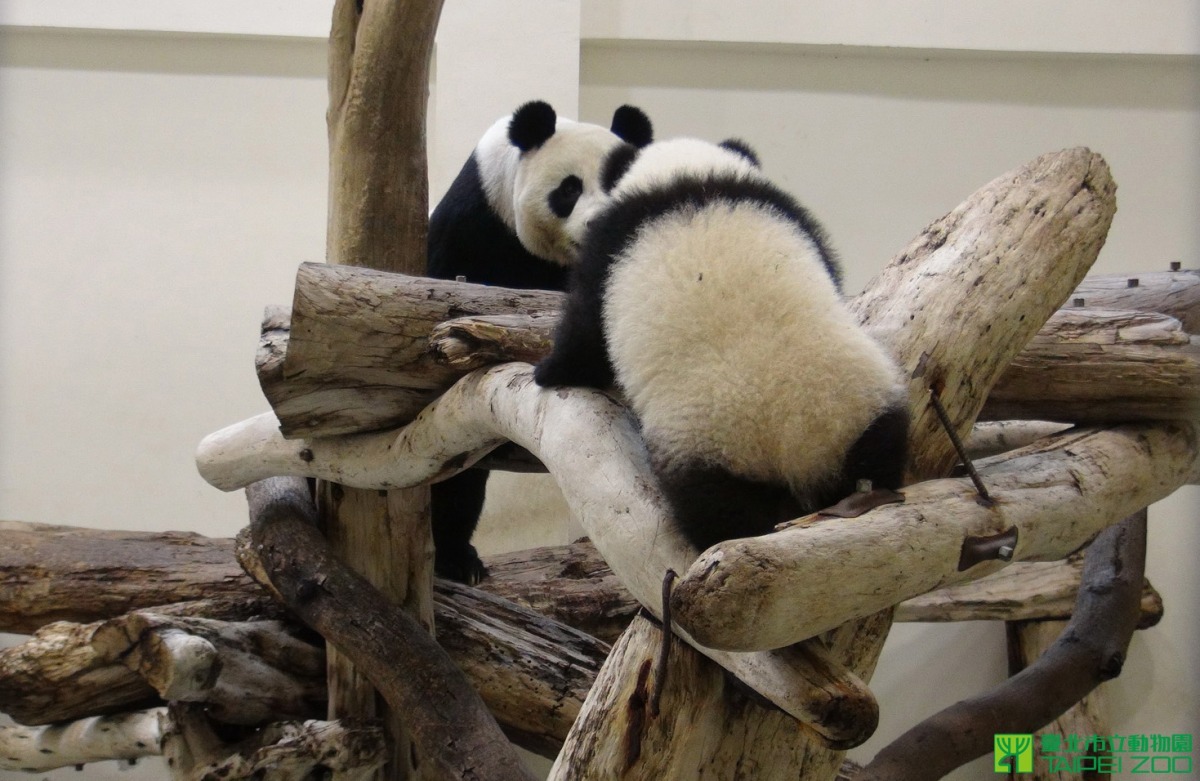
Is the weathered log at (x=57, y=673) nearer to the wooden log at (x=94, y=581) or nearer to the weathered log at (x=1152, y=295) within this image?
the wooden log at (x=94, y=581)

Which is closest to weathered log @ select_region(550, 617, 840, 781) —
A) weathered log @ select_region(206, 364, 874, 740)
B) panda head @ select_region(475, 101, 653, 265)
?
weathered log @ select_region(206, 364, 874, 740)

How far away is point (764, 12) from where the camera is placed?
16.5 ft

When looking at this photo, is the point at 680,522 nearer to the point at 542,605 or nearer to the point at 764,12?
the point at 542,605

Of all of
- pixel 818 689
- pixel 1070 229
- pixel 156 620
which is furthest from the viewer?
pixel 156 620

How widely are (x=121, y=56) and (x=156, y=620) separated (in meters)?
3.70

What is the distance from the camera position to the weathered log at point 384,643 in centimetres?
253

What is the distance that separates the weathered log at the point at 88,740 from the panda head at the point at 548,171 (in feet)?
7.19

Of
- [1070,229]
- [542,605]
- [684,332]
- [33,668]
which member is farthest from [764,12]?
[33,668]

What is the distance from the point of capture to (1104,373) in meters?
2.12

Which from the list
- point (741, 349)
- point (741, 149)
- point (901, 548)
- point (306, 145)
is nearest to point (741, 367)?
point (741, 349)

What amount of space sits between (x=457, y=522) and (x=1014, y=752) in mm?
2215

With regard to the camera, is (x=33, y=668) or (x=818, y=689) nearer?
(x=818, y=689)

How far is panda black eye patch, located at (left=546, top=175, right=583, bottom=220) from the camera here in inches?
153
